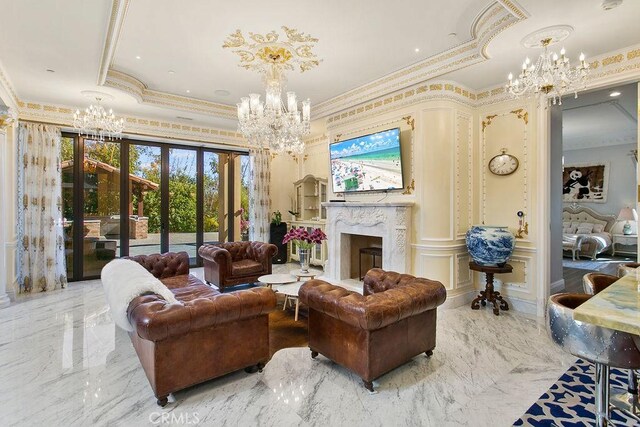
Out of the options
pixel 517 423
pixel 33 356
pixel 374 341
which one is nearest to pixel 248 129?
pixel 374 341

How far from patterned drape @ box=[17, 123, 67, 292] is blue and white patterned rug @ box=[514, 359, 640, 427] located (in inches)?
259

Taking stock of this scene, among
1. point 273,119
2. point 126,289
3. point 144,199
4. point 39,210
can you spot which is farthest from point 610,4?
point 39,210

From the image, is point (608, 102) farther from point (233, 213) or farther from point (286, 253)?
point (233, 213)

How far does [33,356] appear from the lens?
10.0 ft

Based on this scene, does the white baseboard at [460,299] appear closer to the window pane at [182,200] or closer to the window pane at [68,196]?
the window pane at [182,200]

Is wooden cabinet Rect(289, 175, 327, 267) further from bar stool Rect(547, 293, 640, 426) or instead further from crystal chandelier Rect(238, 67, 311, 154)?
bar stool Rect(547, 293, 640, 426)

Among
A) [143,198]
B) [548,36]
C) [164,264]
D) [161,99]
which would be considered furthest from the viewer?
[143,198]

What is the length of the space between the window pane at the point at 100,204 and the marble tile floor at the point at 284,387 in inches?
103

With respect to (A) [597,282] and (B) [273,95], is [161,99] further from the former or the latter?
(A) [597,282]

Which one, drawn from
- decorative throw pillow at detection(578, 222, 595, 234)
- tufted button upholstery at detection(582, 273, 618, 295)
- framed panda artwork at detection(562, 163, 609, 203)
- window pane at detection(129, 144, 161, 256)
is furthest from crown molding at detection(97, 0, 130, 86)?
framed panda artwork at detection(562, 163, 609, 203)

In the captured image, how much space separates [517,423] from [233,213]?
6.54 m

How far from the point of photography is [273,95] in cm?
385

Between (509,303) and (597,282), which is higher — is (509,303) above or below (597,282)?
below

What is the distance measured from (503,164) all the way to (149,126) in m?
6.15
